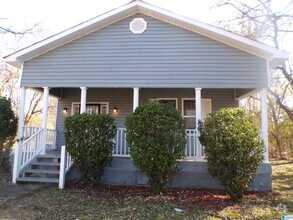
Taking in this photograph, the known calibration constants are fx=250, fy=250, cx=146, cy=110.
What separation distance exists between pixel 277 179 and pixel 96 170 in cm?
714

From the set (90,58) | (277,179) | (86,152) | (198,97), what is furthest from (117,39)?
(277,179)

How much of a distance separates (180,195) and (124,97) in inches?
209

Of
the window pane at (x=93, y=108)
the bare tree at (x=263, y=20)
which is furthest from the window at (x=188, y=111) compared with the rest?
the bare tree at (x=263, y=20)

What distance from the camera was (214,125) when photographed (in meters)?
6.82

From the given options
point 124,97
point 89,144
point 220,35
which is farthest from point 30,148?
point 220,35

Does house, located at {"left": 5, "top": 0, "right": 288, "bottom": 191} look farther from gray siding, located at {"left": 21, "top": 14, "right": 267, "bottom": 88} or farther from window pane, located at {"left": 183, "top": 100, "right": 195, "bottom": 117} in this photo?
window pane, located at {"left": 183, "top": 100, "right": 195, "bottom": 117}

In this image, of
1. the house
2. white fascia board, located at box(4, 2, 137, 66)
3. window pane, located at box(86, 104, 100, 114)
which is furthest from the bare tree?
window pane, located at box(86, 104, 100, 114)

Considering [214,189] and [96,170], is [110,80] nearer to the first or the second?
[96,170]

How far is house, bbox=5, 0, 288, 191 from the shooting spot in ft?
26.5

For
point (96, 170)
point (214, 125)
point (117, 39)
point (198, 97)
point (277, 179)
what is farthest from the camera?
point (277, 179)

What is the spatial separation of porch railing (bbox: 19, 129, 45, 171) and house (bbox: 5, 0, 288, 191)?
0.03 m

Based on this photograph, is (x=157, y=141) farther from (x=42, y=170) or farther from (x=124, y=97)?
(x=124, y=97)

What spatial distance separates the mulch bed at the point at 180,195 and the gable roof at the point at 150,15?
4.49 meters

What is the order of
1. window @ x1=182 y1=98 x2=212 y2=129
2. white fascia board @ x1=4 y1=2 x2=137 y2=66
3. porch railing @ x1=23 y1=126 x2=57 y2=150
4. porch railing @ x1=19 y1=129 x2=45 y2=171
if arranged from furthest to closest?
window @ x1=182 y1=98 x2=212 y2=129
porch railing @ x1=23 y1=126 x2=57 y2=150
white fascia board @ x1=4 y1=2 x2=137 y2=66
porch railing @ x1=19 y1=129 x2=45 y2=171
